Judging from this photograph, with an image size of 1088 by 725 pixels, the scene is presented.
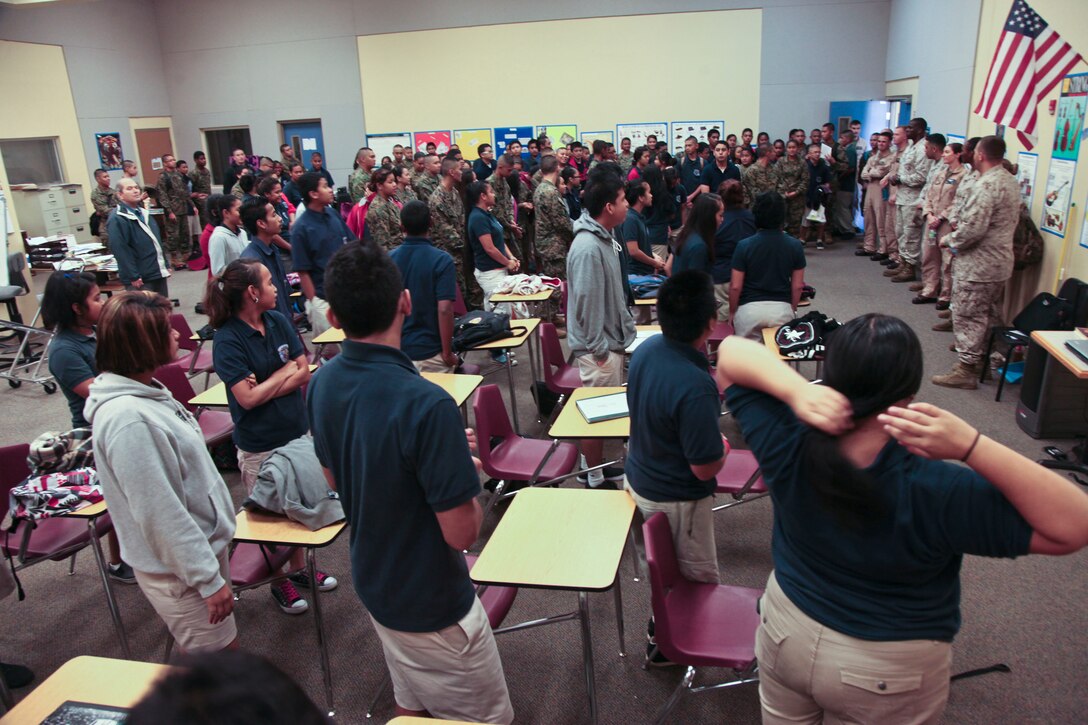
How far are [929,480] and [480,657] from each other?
1.21m

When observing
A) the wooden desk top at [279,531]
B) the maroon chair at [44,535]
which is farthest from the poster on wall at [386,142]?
the wooden desk top at [279,531]

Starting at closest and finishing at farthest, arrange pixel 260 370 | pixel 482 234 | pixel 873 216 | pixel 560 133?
1. pixel 260 370
2. pixel 482 234
3. pixel 873 216
4. pixel 560 133

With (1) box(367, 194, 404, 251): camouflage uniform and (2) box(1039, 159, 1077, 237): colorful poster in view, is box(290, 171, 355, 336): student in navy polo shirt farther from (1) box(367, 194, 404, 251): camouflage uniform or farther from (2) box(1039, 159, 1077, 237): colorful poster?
(2) box(1039, 159, 1077, 237): colorful poster

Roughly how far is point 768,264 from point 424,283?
2212mm

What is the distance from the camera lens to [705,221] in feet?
15.7

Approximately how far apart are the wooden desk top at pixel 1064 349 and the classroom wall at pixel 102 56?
1362 cm

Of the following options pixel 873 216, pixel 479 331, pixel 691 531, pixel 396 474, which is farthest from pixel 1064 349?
pixel 873 216

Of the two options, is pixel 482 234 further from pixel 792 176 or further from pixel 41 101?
pixel 41 101

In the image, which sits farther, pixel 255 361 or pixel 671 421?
pixel 255 361

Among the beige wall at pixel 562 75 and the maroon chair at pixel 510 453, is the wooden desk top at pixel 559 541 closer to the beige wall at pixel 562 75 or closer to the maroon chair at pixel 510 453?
the maroon chair at pixel 510 453

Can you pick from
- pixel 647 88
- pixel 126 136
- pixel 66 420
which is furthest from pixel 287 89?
pixel 66 420

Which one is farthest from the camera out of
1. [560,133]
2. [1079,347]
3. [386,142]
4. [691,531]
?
[386,142]

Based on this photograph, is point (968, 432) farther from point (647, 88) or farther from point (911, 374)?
point (647, 88)

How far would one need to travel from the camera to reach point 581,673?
2.90 meters
